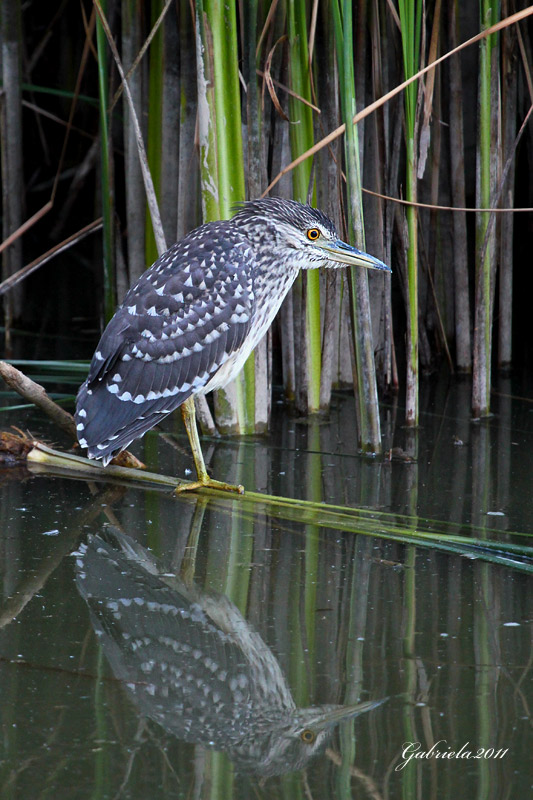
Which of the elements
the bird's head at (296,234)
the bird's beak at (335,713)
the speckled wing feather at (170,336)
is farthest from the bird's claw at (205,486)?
the bird's beak at (335,713)

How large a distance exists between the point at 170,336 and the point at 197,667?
5.43 ft

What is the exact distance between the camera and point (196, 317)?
403 centimetres

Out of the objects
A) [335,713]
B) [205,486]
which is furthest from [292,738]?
[205,486]

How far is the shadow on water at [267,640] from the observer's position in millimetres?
2213

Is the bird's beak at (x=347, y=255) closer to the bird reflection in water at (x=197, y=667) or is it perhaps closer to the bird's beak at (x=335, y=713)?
the bird reflection in water at (x=197, y=667)

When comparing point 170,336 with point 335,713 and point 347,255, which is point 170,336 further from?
point 335,713

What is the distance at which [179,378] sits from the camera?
3992mm

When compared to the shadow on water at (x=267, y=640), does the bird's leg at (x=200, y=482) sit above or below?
above

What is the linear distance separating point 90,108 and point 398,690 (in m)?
7.47

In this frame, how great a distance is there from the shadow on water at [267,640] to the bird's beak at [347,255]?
0.91 meters

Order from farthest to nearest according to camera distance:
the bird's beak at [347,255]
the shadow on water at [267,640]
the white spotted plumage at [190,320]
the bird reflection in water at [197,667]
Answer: the bird's beak at [347,255], the white spotted plumage at [190,320], the bird reflection in water at [197,667], the shadow on water at [267,640]

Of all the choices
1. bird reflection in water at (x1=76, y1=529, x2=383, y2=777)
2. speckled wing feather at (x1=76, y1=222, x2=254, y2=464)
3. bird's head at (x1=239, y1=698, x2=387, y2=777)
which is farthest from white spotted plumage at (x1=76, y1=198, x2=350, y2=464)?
bird's head at (x1=239, y1=698, x2=387, y2=777)

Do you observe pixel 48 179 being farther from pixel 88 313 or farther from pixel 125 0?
pixel 125 0

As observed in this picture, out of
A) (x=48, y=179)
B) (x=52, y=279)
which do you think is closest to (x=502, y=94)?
(x=52, y=279)
